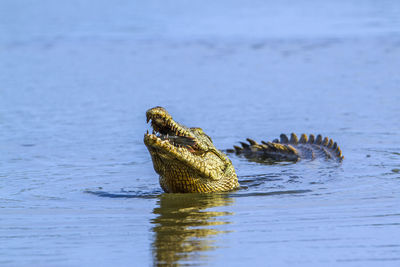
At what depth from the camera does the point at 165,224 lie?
6.47 metres

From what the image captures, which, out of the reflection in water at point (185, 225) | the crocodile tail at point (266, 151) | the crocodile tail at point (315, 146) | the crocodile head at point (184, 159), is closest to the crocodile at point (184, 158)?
the crocodile head at point (184, 159)

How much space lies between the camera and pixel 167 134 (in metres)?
7.25

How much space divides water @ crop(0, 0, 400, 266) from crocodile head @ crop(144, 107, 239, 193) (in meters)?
0.20

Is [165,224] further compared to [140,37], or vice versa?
[140,37]

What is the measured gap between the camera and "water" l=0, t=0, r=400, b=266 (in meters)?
5.70

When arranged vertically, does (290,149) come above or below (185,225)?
above

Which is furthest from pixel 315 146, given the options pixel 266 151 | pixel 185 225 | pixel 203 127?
pixel 185 225

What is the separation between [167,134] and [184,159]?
0.29 metres

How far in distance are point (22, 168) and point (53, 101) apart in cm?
542

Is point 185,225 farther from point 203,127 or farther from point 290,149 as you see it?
point 203,127

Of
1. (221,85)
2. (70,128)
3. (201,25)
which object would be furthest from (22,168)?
(201,25)

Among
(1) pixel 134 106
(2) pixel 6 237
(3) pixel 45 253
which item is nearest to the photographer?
(3) pixel 45 253

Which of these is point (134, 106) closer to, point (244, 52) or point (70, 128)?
point (70, 128)

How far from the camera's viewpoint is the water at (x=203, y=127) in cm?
570
